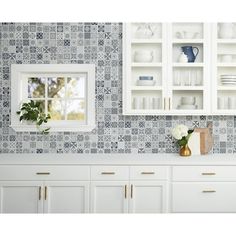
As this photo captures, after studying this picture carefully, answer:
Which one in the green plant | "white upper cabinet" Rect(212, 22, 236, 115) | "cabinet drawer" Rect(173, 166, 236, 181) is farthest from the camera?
the green plant

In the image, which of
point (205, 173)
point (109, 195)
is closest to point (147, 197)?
point (109, 195)

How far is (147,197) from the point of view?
374 cm

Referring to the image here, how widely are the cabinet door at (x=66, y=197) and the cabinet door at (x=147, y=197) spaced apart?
458 mm

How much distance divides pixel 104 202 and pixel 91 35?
1.80 meters

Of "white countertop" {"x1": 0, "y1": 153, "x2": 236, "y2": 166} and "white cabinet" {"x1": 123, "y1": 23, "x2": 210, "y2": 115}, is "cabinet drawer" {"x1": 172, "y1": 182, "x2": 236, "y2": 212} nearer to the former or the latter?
"white countertop" {"x1": 0, "y1": 153, "x2": 236, "y2": 166}

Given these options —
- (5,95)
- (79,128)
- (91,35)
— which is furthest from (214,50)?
(5,95)

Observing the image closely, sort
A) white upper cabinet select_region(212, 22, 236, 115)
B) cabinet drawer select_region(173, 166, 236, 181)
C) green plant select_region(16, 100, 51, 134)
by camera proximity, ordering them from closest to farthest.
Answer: cabinet drawer select_region(173, 166, 236, 181)
white upper cabinet select_region(212, 22, 236, 115)
green plant select_region(16, 100, 51, 134)

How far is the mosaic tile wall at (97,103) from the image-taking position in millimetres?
4262

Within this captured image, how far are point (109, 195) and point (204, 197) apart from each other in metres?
0.91

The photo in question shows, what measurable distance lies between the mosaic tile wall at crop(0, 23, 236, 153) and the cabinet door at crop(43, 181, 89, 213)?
0.62 meters

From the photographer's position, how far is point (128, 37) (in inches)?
157

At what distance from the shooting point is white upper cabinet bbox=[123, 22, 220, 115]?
401 centimetres

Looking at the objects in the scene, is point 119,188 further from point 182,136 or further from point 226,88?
point 226,88

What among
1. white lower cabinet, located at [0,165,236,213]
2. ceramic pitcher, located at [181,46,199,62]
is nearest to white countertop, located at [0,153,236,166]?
white lower cabinet, located at [0,165,236,213]
